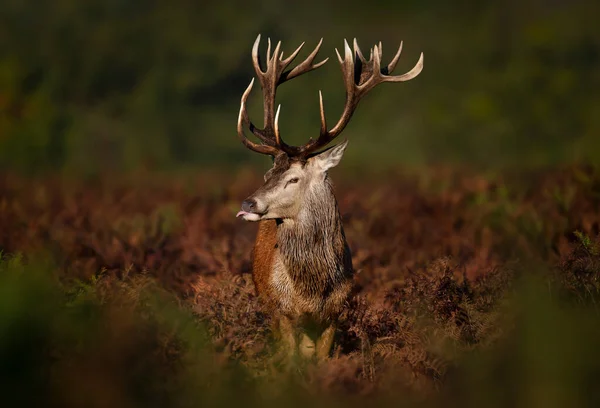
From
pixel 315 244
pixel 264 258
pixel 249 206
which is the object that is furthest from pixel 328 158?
pixel 264 258

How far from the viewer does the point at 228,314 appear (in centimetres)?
756

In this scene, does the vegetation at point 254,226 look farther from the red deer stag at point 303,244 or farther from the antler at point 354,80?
the antler at point 354,80

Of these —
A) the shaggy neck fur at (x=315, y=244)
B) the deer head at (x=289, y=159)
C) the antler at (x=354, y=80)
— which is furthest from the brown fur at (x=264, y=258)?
the antler at (x=354, y=80)

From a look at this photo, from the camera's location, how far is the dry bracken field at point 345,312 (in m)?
5.56

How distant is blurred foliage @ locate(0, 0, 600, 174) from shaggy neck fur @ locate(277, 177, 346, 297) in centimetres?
2077

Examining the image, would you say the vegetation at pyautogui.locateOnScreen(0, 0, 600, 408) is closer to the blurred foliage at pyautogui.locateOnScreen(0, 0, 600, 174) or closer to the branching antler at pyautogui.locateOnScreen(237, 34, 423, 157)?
the blurred foliage at pyautogui.locateOnScreen(0, 0, 600, 174)

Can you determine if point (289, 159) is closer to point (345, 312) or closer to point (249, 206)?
point (249, 206)

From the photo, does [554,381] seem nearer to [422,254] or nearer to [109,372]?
[109,372]

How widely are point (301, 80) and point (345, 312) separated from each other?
29697 mm

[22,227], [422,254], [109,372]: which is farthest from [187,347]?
[22,227]

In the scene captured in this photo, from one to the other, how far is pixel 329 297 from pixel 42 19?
30761 mm

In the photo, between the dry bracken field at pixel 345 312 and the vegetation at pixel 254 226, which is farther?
the vegetation at pixel 254 226

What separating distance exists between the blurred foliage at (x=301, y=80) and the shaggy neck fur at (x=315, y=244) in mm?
20772

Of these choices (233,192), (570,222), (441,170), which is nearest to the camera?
(570,222)
